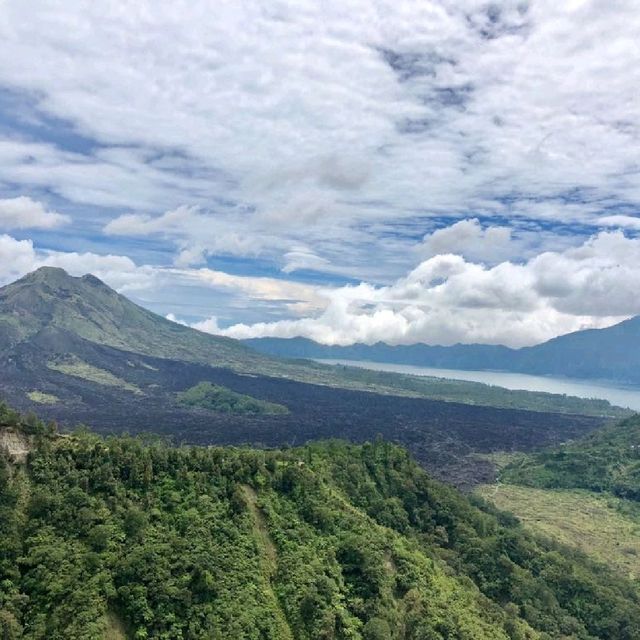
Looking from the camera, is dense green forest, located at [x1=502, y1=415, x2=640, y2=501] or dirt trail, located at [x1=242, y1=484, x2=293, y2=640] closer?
dirt trail, located at [x1=242, y1=484, x2=293, y2=640]

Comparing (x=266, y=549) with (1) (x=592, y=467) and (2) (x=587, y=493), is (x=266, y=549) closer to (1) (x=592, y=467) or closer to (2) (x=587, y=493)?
(2) (x=587, y=493)

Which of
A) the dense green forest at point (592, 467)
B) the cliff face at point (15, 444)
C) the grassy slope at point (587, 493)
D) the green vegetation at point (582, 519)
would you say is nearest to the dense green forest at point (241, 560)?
the cliff face at point (15, 444)

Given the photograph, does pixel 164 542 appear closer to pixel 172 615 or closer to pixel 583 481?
pixel 172 615

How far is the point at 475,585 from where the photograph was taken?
55750mm

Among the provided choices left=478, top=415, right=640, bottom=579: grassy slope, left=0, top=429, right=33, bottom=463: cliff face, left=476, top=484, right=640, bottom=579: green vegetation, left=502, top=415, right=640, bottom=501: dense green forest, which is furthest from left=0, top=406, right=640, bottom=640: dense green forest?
left=502, top=415, right=640, bottom=501: dense green forest

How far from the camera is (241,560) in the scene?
42.5 metres

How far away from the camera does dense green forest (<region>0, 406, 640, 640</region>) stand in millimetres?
35531

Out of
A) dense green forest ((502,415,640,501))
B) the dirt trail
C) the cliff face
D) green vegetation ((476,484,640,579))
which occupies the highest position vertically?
the cliff face

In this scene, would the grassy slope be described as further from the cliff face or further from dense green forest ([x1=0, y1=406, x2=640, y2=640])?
the cliff face

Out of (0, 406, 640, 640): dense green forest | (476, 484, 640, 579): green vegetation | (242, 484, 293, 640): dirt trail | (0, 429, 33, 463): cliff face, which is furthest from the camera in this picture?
(476, 484, 640, 579): green vegetation

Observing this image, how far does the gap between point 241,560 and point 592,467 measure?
12424 centimetres

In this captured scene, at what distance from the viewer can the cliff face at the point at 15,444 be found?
41.2 meters

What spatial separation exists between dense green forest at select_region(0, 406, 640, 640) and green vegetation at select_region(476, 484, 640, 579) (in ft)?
101

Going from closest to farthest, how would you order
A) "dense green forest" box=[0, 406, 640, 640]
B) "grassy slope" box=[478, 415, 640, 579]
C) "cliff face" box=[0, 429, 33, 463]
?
1. "dense green forest" box=[0, 406, 640, 640]
2. "cliff face" box=[0, 429, 33, 463]
3. "grassy slope" box=[478, 415, 640, 579]
